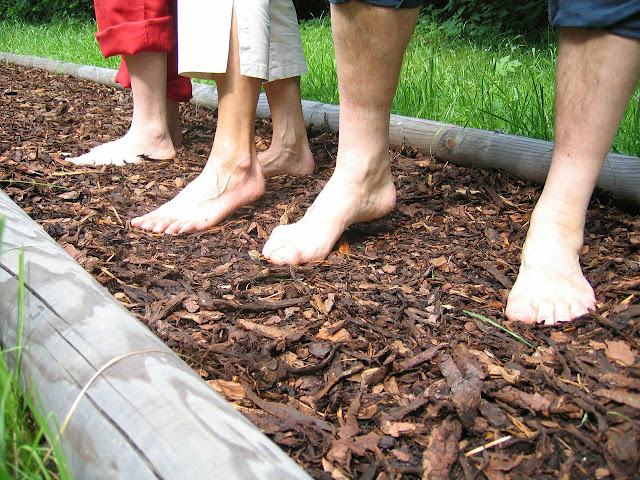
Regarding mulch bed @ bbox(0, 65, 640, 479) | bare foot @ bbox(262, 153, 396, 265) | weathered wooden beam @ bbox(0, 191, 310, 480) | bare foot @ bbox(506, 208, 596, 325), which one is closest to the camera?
weathered wooden beam @ bbox(0, 191, 310, 480)

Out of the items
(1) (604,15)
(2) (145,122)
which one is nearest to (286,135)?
(2) (145,122)

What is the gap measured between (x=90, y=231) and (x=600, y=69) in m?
1.47

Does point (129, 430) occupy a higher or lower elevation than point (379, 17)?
lower

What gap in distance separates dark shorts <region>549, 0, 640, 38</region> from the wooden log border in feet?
2.45

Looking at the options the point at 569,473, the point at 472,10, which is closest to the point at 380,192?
the point at 569,473

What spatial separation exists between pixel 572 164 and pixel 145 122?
1820 millimetres

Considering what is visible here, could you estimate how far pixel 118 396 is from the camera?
2.46 feet

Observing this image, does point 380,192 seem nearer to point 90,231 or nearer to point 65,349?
point 90,231

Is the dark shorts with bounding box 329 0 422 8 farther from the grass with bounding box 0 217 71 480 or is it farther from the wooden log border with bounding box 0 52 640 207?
the grass with bounding box 0 217 71 480

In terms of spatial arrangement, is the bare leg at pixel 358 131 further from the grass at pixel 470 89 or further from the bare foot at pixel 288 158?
the bare foot at pixel 288 158

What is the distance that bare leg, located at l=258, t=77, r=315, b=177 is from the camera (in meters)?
2.20

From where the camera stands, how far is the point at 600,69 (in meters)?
1.23

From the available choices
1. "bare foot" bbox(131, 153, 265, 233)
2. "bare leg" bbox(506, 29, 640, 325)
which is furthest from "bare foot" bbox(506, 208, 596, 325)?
"bare foot" bbox(131, 153, 265, 233)

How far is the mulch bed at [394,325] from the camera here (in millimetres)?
926
